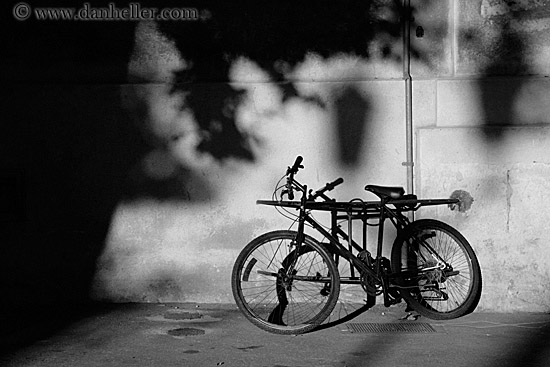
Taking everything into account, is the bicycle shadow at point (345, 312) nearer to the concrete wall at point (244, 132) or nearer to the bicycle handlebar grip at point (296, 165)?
the concrete wall at point (244, 132)

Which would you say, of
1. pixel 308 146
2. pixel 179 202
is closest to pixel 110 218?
pixel 179 202

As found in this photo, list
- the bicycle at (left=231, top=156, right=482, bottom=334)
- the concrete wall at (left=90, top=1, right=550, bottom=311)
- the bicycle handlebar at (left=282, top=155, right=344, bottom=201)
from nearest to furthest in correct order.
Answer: the bicycle at (left=231, top=156, right=482, bottom=334) < the bicycle handlebar at (left=282, top=155, right=344, bottom=201) < the concrete wall at (left=90, top=1, right=550, bottom=311)

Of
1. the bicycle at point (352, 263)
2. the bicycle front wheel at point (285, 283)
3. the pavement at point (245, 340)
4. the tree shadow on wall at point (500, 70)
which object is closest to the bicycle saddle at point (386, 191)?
the bicycle at point (352, 263)

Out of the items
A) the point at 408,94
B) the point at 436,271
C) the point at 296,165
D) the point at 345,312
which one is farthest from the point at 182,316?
the point at 408,94

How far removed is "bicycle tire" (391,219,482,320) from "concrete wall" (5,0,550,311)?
223mm

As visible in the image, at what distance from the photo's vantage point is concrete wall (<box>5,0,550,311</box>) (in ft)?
27.4

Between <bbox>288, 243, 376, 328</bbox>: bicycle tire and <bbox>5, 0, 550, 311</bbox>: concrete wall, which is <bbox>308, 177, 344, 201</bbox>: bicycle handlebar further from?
<bbox>288, 243, 376, 328</bbox>: bicycle tire

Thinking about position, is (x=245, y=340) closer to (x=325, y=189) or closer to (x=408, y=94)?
(x=325, y=189)

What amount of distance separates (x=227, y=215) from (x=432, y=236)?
6.33ft

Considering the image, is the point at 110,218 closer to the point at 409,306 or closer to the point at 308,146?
the point at 308,146

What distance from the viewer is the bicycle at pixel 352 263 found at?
7.85 m

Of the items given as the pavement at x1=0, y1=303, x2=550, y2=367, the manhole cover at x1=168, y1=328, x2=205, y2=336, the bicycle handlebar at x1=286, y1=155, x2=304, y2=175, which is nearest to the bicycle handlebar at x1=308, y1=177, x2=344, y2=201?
the bicycle handlebar at x1=286, y1=155, x2=304, y2=175

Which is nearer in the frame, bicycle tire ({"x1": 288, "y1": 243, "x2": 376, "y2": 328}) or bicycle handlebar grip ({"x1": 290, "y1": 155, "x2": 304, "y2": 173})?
bicycle handlebar grip ({"x1": 290, "y1": 155, "x2": 304, "y2": 173})

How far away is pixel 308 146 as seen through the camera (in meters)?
8.48
